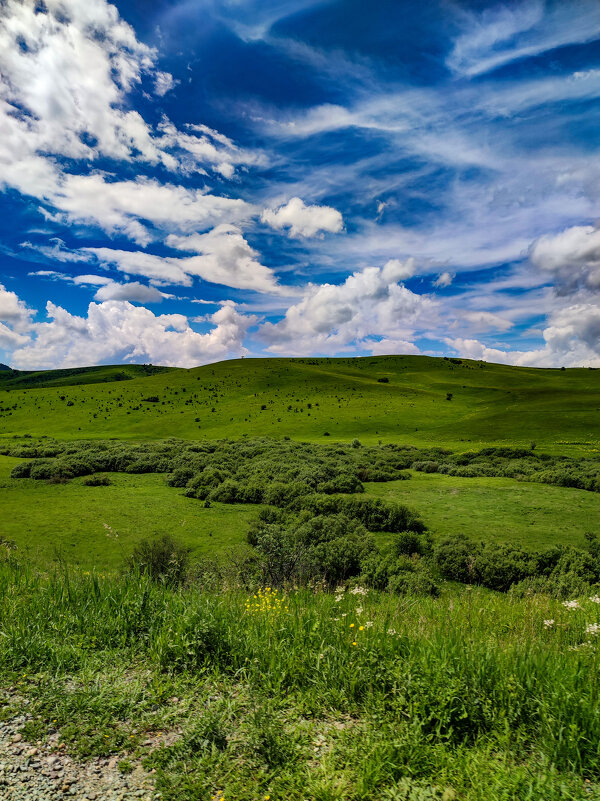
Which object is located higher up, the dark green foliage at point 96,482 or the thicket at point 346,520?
the thicket at point 346,520

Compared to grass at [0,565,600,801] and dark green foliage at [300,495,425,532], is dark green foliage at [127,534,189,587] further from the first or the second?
grass at [0,565,600,801]

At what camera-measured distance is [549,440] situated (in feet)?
172

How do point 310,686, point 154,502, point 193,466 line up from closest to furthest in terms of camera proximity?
1. point 310,686
2. point 154,502
3. point 193,466

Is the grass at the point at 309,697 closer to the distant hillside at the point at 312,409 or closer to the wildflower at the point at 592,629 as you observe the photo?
the wildflower at the point at 592,629

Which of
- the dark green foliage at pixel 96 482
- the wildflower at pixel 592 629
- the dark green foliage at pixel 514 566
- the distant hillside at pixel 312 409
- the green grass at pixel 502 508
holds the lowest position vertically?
the dark green foliage at pixel 96 482

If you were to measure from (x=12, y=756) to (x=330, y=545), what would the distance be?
12835mm

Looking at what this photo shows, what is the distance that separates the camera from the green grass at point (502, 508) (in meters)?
18.0

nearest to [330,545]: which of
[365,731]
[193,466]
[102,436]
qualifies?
[365,731]

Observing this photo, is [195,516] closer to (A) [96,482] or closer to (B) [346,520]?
(B) [346,520]

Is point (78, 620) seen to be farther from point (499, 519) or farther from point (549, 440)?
point (549, 440)

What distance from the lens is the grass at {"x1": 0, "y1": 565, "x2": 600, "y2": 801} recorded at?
3.45 m

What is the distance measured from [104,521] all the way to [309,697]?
18595 millimetres

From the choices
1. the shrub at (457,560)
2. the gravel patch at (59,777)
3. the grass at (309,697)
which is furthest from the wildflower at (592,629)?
the shrub at (457,560)

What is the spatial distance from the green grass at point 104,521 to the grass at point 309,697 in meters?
10.2
